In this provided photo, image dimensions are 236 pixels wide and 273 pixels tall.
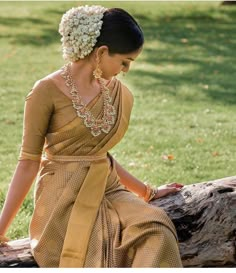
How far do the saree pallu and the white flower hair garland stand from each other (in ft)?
0.64

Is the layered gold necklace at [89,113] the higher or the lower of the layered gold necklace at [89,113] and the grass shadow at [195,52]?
the higher

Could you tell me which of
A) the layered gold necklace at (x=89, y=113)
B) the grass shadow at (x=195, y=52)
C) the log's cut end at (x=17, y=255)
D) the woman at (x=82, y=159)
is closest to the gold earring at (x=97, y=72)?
the woman at (x=82, y=159)

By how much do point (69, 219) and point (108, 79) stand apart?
691 millimetres

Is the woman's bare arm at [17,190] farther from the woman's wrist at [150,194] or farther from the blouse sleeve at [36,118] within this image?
the woman's wrist at [150,194]

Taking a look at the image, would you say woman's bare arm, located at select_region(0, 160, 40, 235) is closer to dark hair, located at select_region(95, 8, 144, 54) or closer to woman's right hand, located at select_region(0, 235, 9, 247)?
woman's right hand, located at select_region(0, 235, 9, 247)

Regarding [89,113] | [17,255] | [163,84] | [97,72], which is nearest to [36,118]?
[89,113]

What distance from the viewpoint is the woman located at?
12.1 ft

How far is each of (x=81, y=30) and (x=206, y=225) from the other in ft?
3.82

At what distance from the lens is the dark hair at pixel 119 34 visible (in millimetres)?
3779

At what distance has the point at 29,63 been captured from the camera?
12.8 metres

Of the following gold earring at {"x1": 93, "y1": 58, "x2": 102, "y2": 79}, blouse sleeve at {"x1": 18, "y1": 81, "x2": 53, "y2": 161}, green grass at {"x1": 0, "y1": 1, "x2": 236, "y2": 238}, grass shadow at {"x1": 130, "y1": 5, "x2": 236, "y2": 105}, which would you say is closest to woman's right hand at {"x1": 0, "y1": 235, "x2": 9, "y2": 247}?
blouse sleeve at {"x1": 18, "y1": 81, "x2": 53, "y2": 161}

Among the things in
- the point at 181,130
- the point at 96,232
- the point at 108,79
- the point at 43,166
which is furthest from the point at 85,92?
the point at 181,130

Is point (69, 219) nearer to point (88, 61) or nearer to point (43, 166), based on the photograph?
point (43, 166)

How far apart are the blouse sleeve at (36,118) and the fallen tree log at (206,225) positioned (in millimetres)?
748
